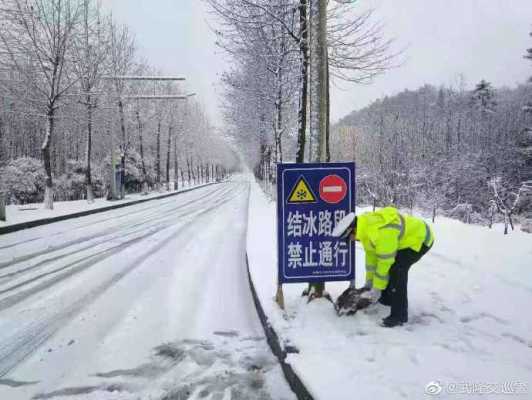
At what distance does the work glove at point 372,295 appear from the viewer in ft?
13.3

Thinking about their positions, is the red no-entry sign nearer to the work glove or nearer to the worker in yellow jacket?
the worker in yellow jacket

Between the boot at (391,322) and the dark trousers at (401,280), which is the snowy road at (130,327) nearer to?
the boot at (391,322)

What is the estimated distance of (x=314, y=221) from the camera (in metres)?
4.62

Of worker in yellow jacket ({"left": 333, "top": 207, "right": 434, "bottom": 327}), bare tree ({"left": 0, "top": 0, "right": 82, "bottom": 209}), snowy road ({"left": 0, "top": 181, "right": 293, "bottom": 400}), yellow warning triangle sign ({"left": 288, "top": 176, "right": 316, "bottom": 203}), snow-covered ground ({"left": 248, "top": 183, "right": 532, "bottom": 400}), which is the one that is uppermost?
bare tree ({"left": 0, "top": 0, "right": 82, "bottom": 209})

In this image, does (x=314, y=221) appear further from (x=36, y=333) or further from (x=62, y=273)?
(x=62, y=273)

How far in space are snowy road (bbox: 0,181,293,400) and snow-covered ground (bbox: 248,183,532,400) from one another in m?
0.40

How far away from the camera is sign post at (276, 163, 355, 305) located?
4543 millimetres

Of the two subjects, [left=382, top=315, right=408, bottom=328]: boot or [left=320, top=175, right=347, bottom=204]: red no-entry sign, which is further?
[left=320, top=175, right=347, bottom=204]: red no-entry sign

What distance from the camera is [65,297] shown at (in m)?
5.72

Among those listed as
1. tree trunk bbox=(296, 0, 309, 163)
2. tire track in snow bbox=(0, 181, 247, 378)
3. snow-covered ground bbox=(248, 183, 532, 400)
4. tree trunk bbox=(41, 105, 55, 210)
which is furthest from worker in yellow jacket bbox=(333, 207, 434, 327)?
tree trunk bbox=(41, 105, 55, 210)

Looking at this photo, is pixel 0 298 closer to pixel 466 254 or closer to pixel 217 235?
pixel 217 235

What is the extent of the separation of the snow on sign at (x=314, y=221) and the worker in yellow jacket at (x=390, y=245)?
390 millimetres

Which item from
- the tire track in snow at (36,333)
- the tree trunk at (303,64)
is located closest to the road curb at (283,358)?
the tire track in snow at (36,333)

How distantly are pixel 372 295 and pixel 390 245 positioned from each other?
65 centimetres
